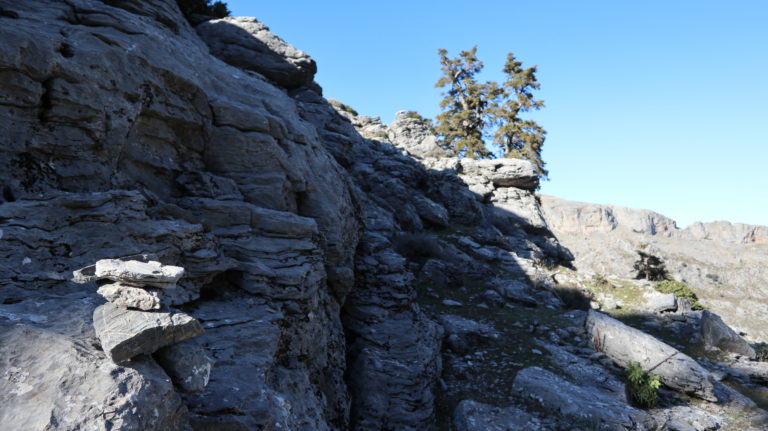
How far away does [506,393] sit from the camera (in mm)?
10508

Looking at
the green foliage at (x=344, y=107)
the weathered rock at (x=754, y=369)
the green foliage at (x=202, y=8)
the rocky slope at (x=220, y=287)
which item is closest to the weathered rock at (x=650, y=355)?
the rocky slope at (x=220, y=287)

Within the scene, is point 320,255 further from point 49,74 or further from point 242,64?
point 242,64

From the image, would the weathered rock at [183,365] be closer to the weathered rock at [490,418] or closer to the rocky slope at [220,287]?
the rocky slope at [220,287]

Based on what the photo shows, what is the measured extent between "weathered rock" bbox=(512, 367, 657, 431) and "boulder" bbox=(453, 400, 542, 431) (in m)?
0.64

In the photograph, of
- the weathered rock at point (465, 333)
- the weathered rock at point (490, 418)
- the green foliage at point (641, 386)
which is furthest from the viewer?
the weathered rock at point (465, 333)

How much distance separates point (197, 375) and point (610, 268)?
117 ft

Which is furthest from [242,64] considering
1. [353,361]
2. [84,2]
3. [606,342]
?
[606,342]

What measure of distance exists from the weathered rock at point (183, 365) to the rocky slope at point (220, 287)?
0.10 feet

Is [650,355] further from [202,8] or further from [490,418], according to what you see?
[202,8]

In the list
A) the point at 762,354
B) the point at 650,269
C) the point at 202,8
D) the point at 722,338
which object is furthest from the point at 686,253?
the point at 202,8

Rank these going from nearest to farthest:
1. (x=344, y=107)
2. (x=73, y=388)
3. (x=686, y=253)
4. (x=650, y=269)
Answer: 1. (x=73, y=388)
2. (x=650, y=269)
3. (x=344, y=107)
4. (x=686, y=253)

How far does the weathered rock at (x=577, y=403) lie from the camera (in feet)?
29.9

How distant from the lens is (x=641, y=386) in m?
10.9

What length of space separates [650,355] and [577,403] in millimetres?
4472
